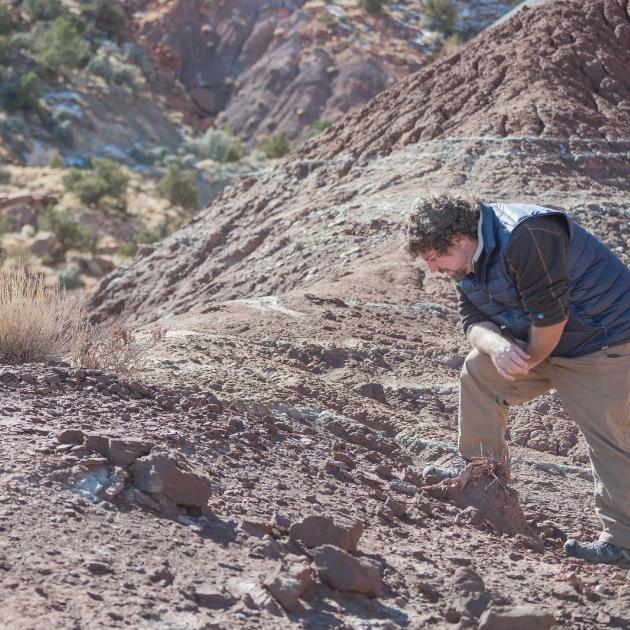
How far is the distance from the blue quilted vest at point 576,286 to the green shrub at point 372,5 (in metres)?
38.6

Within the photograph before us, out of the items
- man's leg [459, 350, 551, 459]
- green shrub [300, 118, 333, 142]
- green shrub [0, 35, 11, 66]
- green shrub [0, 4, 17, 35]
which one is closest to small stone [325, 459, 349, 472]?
man's leg [459, 350, 551, 459]

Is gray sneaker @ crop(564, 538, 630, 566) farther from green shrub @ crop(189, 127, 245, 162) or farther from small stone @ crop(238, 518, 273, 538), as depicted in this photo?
green shrub @ crop(189, 127, 245, 162)

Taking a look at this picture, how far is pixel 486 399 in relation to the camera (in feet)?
13.0

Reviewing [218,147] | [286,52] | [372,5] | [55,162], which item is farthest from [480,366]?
[372,5]

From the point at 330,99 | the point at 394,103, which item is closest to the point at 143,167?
the point at 330,99

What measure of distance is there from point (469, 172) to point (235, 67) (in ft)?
109

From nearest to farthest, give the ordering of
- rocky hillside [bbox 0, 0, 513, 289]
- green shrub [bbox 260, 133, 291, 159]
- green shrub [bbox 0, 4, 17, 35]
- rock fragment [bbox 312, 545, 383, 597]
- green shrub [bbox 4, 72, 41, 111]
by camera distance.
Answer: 1. rock fragment [bbox 312, 545, 383, 597]
2. rocky hillside [bbox 0, 0, 513, 289]
3. green shrub [bbox 260, 133, 291, 159]
4. green shrub [bbox 4, 72, 41, 111]
5. green shrub [bbox 0, 4, 17, 35]

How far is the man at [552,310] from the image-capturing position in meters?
3.34

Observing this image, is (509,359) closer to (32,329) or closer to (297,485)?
(297,485)

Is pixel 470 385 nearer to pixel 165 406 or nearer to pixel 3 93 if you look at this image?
pixel 165 406

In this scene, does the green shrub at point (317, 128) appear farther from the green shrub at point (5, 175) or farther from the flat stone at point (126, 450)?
the flat stone at point (126, 450)

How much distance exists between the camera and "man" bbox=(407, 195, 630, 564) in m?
3.34

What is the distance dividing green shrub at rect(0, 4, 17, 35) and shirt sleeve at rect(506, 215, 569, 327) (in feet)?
121

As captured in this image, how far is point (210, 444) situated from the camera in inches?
156
